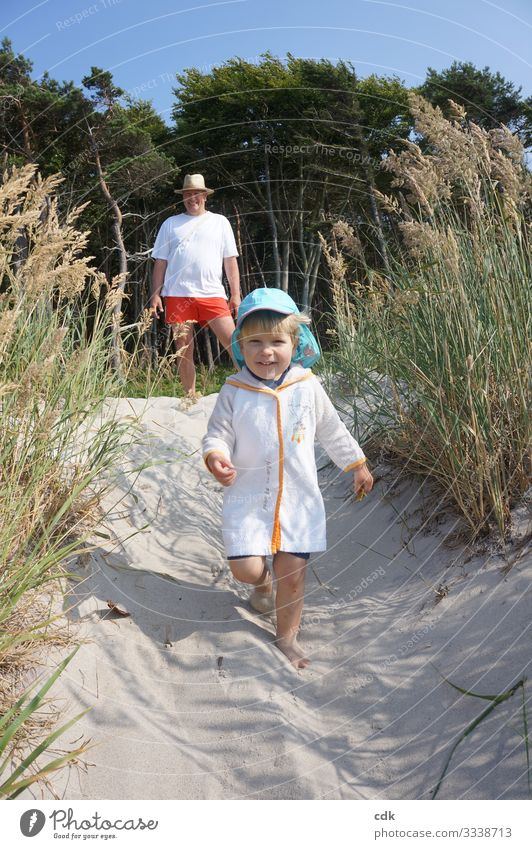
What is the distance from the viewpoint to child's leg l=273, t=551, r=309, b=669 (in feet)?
7.87

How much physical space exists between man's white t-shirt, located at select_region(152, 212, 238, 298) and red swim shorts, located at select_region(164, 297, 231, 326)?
1.4 inches

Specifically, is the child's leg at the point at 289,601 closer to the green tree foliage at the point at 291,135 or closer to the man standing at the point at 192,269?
the man standing at the point at 192,269

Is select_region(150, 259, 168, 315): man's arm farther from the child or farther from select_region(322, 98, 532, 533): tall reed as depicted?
the child

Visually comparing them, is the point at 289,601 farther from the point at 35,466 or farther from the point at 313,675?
the point at 35,466

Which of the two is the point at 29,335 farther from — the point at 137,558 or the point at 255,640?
the point at 255,640

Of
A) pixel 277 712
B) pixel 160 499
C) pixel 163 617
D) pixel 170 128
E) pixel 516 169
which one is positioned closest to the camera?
pixel 277 712

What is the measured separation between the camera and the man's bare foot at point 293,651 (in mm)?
2350

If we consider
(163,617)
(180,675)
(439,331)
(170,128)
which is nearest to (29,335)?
(163,617)

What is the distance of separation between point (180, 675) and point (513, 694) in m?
1.01

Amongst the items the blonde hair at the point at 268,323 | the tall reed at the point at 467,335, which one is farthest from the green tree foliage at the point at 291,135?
the blonde hair at the point at 268,323

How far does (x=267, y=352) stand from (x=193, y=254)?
2281mm

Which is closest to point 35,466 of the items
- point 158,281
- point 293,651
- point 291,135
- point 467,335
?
point 293,651

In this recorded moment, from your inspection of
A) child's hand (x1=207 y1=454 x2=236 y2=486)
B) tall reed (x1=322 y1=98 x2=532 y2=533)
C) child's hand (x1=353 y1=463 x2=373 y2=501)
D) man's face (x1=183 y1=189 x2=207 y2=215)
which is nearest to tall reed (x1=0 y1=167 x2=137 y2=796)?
child's hand (x1=207 y1=454 x2=236 y2=486)

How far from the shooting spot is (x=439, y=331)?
2863 mm
